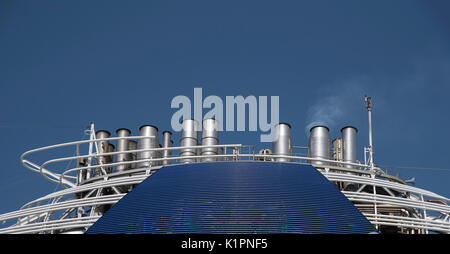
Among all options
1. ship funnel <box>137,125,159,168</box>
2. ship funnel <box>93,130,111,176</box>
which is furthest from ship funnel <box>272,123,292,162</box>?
ship funnel <box>93,130,111,176</box>

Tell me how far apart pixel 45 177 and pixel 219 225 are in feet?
50.1

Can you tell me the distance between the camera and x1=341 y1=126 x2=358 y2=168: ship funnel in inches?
1420

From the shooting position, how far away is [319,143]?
35.5 meters

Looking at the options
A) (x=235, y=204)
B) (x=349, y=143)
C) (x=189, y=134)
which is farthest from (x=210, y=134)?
(x=235, y=204)

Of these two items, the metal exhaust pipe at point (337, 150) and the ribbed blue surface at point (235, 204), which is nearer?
the ribbed blue surface at point (235, 204)

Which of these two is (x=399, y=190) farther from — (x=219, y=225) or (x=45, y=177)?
(x=45, y=177)

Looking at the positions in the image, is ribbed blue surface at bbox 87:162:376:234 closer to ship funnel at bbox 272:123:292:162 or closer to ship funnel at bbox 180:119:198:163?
ship funnel at bbox 272:123:292:162

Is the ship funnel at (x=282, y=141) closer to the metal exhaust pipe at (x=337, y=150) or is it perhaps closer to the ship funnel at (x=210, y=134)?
the metal exhaust pipe at (x=337, y=150)

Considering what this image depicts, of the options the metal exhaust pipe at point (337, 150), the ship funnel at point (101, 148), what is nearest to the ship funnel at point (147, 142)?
the ship funnel at point (101, 148)

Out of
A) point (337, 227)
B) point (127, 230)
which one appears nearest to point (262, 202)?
point (337, 227)

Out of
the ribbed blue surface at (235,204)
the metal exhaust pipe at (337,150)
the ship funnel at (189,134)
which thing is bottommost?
the ribbed blue surface at (235,204)

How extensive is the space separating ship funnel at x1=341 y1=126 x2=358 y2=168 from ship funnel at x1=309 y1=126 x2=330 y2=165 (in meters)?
1.38

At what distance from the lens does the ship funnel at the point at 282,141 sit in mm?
35875

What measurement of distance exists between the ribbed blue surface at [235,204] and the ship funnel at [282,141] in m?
5.16
